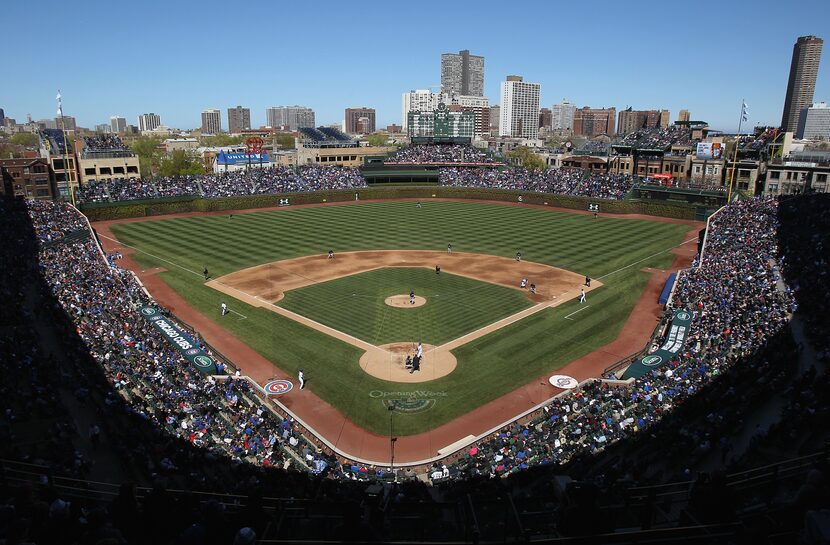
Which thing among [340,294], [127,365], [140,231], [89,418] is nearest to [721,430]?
[89,418]

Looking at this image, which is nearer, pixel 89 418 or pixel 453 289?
pixel 89 418

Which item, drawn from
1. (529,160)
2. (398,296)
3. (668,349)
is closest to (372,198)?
(398,296)

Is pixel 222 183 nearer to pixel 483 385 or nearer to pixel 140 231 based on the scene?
pixel 140 231

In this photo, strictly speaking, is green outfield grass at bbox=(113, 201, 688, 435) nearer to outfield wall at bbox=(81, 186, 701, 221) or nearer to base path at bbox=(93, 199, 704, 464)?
base path at bbox=(93, 199, 704, 464)

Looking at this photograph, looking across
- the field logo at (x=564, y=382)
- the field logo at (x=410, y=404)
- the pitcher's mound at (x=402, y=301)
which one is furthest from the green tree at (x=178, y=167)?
the field logo at (x=564, y=382)

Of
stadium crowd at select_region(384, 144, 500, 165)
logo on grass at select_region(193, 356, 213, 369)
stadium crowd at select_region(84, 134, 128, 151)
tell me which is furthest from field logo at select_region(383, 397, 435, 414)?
stadium crowd at select_region(84, 134, 128, 151)

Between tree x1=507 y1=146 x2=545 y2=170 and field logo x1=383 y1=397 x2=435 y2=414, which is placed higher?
tree x1=507 y1=146 x2=545 y2=170
